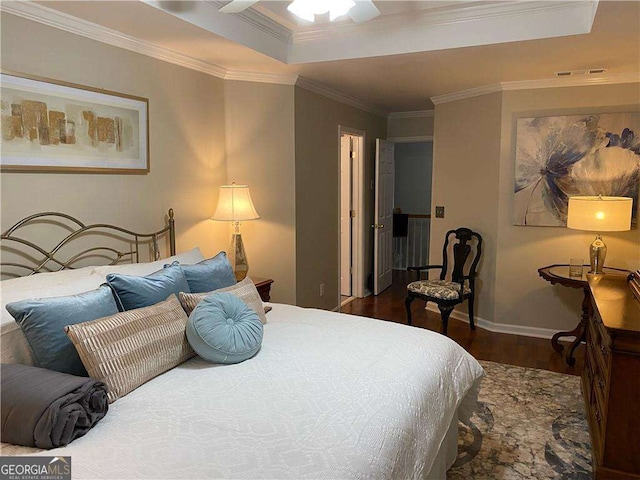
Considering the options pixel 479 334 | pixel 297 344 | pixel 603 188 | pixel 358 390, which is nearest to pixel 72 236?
pixel 297 344

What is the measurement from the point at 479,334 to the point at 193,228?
9.24ft

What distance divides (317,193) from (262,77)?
1174 millimetres

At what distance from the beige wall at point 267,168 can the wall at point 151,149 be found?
0.15m

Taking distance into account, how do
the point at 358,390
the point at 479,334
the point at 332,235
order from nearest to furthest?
1. the point at 358,390
2. the point at 479,334
3. the point at 332,235

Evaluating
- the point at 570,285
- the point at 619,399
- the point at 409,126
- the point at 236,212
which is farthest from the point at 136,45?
the point at 409,126

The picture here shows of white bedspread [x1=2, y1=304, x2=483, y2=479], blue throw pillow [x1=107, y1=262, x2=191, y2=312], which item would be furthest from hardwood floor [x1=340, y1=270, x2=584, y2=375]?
blue throw pillow [x1=107, y1=262, x2=191, y2=312]

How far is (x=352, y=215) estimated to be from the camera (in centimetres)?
580

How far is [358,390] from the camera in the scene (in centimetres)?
177

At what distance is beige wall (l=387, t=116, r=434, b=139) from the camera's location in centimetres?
632

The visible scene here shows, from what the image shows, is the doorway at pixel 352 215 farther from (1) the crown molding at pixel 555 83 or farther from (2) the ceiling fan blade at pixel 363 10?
(2) the ceiling fan blade at pixel 363 10

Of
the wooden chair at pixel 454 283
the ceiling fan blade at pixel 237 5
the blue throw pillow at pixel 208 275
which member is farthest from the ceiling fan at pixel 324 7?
the wooden chair at pixel 454 283

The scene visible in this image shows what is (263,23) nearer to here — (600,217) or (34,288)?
(34,288)

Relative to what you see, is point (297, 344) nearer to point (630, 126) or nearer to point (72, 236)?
point (72, 236)

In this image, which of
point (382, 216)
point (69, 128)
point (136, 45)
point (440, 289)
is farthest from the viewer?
point (382, 216)
